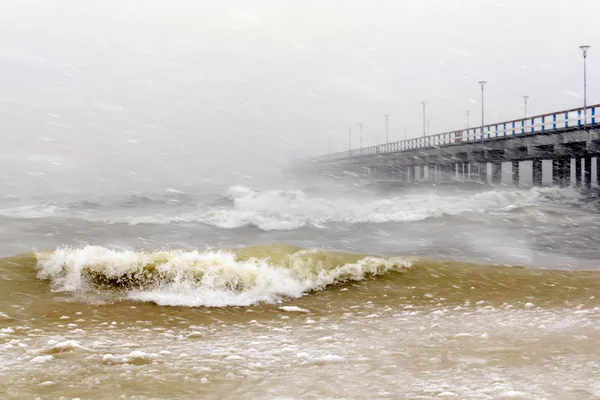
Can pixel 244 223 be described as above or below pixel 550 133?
below

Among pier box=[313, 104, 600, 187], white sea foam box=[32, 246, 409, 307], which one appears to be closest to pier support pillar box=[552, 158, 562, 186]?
pier box=[313, 104, 600, 187]

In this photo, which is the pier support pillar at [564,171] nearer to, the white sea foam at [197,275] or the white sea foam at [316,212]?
the white sea foam at [316,212]

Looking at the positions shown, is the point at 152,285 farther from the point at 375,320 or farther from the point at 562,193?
the point at 562,193

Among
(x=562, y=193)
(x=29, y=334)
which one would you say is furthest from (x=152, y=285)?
(x=562, y=193)

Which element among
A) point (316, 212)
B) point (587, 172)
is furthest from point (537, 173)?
point (316, 212)

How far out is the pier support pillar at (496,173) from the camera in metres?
55.9

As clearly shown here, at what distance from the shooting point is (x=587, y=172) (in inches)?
1752

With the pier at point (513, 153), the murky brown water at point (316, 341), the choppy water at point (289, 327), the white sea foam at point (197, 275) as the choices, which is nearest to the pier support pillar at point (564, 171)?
the pier at point (513, 153)

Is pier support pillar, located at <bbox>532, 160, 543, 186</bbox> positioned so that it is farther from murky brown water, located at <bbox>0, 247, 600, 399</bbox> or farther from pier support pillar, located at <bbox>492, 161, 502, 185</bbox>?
murky brown water, located at <bbox>0, 247, 600, 399</bbox>

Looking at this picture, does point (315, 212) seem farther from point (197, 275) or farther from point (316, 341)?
point (316, 341)

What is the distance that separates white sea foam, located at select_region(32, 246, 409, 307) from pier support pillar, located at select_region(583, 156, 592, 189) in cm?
3982

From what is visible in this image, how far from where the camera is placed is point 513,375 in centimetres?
452

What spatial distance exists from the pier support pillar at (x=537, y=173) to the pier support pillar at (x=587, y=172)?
6.20 metres

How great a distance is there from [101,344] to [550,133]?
37608 millimetres
